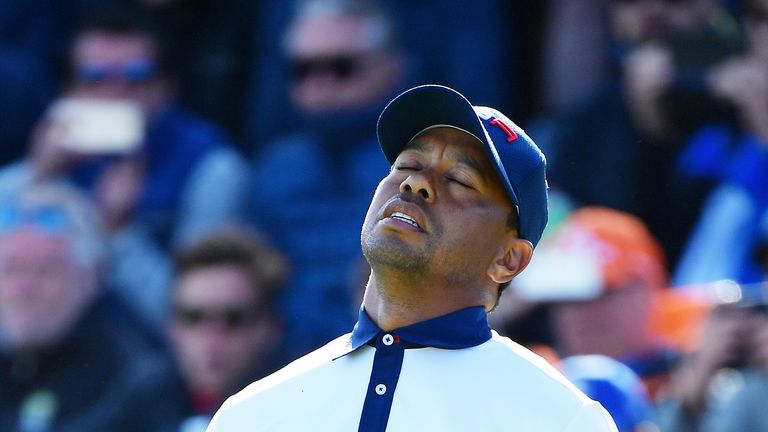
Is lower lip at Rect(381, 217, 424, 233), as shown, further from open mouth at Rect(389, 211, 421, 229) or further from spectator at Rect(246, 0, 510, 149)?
spectator at Rect(246, 0, 510, 149)

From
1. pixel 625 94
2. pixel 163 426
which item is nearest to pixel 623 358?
pixel 625 94

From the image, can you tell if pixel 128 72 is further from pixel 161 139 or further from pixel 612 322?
pixel 612 322

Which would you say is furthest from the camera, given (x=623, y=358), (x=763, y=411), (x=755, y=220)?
(x=755, y=220)

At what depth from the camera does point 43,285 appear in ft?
18.9

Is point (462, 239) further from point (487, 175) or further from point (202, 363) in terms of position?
point (202, 363)

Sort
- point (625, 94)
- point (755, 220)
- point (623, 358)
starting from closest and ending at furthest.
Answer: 1. point (623, 358)
2. point (755, 220)
3. point (625, 94)

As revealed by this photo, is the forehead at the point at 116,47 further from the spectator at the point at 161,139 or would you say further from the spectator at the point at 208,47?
the spectator at the point at 208,47

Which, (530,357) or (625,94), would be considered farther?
(625,94)

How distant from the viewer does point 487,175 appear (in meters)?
2.45

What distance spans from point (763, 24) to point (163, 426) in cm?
252

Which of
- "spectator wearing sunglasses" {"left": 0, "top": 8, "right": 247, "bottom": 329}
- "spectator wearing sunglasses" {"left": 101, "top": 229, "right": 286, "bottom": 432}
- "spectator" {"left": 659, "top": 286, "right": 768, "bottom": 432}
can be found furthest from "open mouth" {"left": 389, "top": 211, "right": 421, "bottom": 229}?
"spectator wearing sunglasses" {"left": 0, "top": 8, "right": 247, "bottom": 329}

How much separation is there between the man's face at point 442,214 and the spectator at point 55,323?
324cm

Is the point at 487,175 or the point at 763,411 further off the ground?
the point at 487,175

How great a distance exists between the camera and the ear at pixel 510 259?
2471 millimetres
